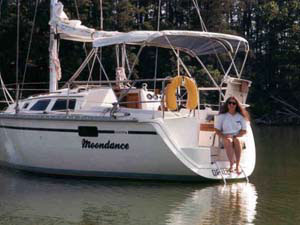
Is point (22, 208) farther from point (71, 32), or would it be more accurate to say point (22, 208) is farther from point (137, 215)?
point (71, 32)

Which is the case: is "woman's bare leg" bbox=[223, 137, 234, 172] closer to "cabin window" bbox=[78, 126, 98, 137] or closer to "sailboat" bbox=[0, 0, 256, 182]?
"sailboat" bbox=[0, 0, 256, 182]

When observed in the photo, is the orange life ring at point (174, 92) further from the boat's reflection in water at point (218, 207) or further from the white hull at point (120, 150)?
the boat's reflection in water at point (218, 207)

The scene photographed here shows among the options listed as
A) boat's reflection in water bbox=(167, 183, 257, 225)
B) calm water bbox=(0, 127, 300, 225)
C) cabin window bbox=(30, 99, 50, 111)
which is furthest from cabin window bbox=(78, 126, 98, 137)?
boat's reflection in water bbox=(167, 183, 257, 225)

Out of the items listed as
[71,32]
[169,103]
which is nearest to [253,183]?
[169,103]

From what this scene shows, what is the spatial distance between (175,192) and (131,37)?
3690mm

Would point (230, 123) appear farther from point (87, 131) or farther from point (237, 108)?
point (87, 131)

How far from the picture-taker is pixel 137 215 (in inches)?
433

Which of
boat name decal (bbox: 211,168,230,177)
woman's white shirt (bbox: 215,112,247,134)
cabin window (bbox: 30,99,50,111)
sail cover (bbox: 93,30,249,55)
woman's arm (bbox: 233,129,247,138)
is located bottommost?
boat name decal (bbox: 211,168,230,177)

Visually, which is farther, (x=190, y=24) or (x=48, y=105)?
(x=190, y=24)

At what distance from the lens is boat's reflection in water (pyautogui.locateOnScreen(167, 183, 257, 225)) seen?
35.0 ft

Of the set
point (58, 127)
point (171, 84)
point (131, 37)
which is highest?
point (131, 37)

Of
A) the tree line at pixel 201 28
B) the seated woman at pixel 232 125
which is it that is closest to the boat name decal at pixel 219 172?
the seated woman at pixel 232 125

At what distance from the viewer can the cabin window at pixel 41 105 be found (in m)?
15.6

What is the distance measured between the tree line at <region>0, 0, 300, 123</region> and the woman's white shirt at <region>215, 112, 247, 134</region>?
26614 mm
